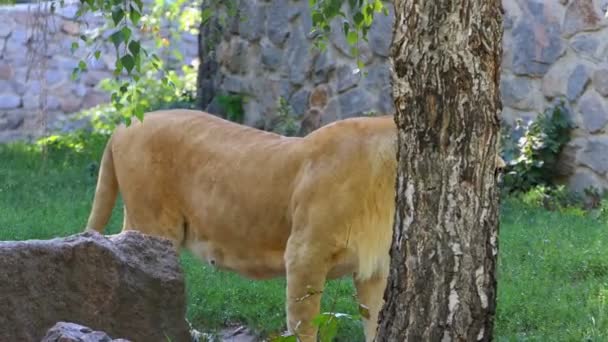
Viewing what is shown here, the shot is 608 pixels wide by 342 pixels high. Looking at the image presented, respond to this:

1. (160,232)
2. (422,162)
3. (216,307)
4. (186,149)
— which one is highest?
(422,162)

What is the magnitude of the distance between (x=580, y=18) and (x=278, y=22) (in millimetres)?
3111

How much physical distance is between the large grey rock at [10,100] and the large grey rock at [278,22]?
12.3ft

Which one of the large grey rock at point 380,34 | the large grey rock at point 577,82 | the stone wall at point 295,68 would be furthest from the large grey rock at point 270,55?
the large grey rock at point 577,82

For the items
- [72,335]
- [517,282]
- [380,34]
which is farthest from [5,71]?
[72,335]

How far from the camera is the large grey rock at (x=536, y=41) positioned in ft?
31.3

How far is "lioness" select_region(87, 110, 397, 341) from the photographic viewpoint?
17.8 feet

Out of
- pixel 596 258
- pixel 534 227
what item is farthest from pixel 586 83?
pixel 596 258

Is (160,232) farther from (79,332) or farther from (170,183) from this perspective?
(79,332)

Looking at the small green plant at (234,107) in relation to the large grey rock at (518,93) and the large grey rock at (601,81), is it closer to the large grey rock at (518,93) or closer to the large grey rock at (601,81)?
the large grey rock at (518,93)

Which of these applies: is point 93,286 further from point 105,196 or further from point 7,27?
point 7,27

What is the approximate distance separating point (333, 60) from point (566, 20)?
89.6 inches

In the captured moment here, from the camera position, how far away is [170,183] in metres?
6.27

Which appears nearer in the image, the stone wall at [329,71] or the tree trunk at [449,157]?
the tree trunk at [449,157]

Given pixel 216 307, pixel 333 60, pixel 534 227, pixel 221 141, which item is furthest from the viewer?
pixel 333 60
